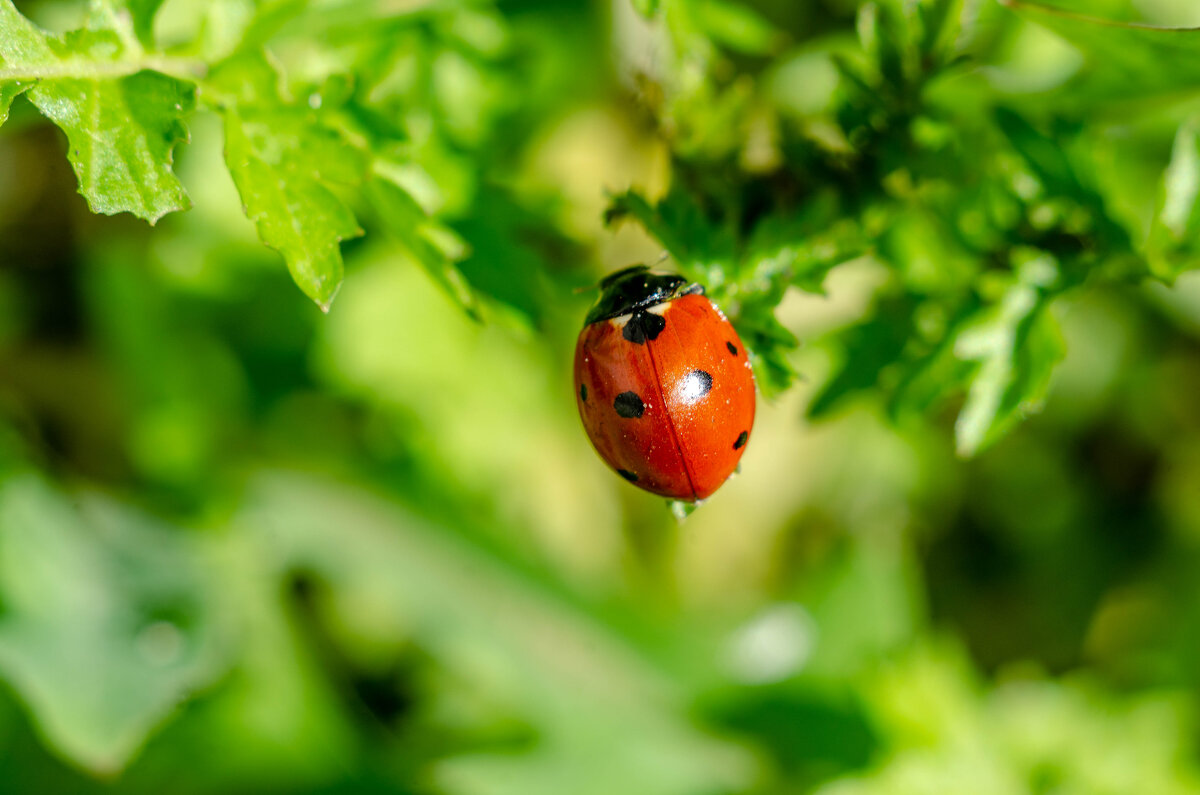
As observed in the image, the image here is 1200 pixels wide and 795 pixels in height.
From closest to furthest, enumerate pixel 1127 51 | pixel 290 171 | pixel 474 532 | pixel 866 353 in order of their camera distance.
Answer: pixel 290 171, pixel 1127 51, pixel 866 353, pixel 474 532

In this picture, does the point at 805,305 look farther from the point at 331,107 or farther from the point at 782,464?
the point at 331,107

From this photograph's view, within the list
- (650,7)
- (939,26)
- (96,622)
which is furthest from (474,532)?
(939,26)

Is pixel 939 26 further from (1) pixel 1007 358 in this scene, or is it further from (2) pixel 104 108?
(2) pixel 104 108

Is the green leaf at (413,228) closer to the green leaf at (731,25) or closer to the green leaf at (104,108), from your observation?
the green leaf at (104,108)

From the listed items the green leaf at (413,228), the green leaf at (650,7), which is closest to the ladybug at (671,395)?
the green leaf at (413,228)

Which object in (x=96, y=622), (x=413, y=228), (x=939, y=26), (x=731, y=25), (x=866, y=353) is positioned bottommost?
(x=96, y=622)

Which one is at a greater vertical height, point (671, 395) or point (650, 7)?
point (650, 7)

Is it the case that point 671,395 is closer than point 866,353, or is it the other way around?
point 671,395
